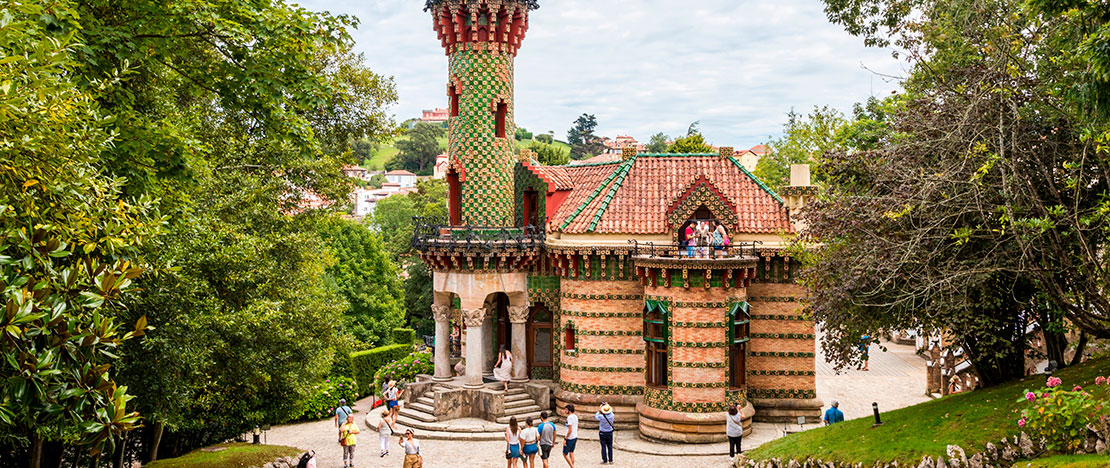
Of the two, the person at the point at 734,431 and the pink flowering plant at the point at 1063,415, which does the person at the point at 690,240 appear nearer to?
the person at the point at 734,431

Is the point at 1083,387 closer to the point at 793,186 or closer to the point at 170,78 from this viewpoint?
the point at 793,186

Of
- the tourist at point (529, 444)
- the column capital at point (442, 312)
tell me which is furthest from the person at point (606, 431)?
the column capital at point (442, 312)

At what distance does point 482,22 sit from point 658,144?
58.9 m

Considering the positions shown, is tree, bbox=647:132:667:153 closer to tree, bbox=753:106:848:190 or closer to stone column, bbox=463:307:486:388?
tree, bbox=753:106:848:190

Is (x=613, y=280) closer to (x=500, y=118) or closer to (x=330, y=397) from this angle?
(x=500, y=118)

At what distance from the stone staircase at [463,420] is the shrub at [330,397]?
153 inches

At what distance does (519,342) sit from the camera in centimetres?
2472

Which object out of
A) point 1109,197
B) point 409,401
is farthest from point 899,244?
point 409,401

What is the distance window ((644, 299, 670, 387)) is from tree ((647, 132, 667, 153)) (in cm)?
5431

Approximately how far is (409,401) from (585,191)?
795cm

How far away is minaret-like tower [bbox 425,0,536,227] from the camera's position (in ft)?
79.1

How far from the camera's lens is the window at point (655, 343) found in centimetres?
2233

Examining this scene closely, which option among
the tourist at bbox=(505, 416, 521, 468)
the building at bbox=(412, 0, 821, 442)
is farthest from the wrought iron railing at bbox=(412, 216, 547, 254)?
the tourist at bbox=(505, 416, 521, 468)

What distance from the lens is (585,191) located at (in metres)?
25.5
